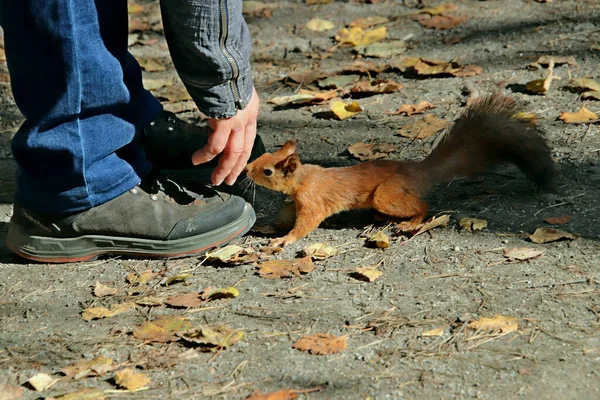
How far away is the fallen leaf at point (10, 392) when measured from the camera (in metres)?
1.96

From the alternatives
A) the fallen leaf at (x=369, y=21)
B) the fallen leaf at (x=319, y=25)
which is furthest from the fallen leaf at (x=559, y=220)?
the fallen leaf at (x=319, y=25)

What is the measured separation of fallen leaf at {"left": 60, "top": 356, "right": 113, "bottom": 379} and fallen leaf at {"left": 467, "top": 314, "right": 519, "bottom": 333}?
0.96m

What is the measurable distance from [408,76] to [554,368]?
245 cm

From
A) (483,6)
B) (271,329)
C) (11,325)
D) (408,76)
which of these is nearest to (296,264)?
(271,329)

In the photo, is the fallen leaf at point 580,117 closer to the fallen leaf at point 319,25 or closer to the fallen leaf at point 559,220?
the fallen leaf at point 559,220

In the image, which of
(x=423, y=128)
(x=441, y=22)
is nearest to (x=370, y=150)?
(x=423, y=128)

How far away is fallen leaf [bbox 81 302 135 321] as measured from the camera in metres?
2.36

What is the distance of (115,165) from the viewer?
2604mm

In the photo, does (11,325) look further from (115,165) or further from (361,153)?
(361,153)

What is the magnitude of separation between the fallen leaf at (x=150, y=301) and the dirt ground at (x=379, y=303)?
0.02 meters

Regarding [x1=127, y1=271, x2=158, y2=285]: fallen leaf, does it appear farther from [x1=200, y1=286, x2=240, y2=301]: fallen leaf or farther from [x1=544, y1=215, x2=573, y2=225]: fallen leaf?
[x1=544, y1=215, x2=573, y2=225]: fallen leaf

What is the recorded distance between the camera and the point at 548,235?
258cm

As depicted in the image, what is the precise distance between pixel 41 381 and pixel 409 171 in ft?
4.78

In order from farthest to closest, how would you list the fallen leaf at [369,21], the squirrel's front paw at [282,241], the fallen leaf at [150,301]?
1. the fallen leaf at [369,21]
2. the squirrel's front paw at [282,241]
3. the fallen leaf at [150,301]
